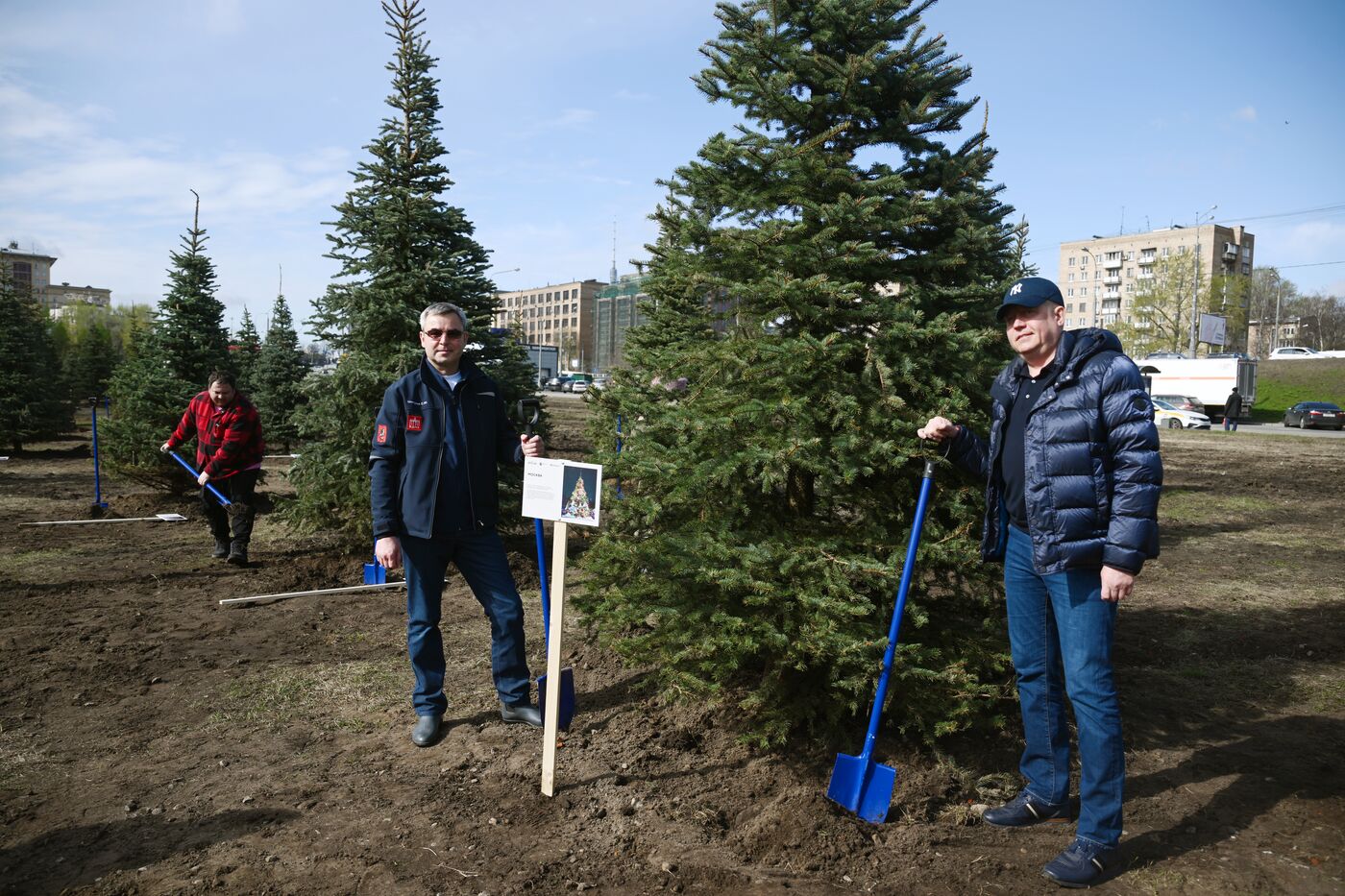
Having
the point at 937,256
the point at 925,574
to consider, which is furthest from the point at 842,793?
the point at 937,256

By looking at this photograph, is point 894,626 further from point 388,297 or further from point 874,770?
point 388,297

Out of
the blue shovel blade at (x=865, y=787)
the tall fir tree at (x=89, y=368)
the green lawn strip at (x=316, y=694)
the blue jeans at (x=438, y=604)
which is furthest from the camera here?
the tall fir tree at (x=89, y=368)

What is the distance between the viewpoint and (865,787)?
3.57m

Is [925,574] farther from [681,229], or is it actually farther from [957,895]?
[681,229]

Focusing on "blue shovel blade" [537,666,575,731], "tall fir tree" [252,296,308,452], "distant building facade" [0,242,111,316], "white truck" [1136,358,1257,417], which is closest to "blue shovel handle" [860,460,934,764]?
"blue shovel blade" [537,666,575,731]

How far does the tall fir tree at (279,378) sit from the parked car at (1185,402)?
127ft

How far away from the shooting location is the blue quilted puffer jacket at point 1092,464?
2.96 meters

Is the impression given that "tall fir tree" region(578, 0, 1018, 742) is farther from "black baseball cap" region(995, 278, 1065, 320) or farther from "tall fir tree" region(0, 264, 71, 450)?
"tall fir tree" region(0, 264, 71, 450)

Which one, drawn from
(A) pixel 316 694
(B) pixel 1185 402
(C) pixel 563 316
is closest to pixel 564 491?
(A) pixel 316 694

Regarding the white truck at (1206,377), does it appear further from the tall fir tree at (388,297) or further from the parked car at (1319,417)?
the tall fir tree at (388,297)

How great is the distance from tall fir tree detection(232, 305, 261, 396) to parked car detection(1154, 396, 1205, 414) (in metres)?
39.8

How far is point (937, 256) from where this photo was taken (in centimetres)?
423

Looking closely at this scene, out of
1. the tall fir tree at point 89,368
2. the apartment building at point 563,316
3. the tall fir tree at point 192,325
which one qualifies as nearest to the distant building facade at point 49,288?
the apartment building at point 563,316

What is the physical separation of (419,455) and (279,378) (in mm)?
20629
